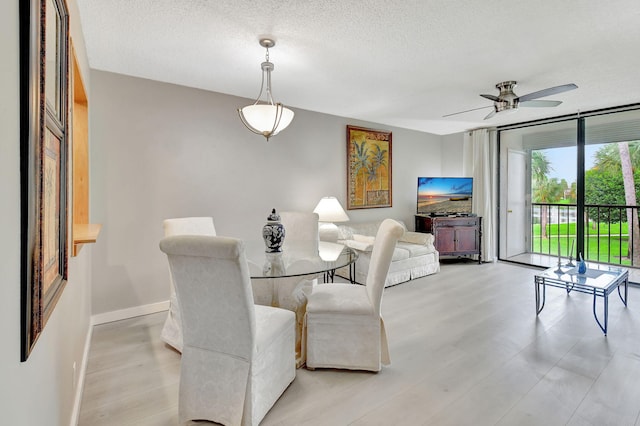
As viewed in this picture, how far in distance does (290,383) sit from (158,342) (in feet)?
4.32

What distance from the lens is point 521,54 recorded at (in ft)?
9.09

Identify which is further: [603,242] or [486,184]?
[486,184]

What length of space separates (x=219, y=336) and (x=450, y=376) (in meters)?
1.55

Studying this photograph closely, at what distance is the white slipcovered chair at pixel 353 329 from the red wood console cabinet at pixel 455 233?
3489 mm

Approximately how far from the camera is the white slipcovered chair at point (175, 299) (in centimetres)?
257

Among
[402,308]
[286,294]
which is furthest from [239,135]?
[402,308]

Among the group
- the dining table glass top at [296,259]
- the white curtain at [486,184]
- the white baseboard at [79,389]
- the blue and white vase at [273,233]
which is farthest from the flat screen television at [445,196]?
the white baseboard at [79,389]

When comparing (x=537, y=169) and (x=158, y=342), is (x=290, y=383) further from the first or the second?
(x=537, y=169)

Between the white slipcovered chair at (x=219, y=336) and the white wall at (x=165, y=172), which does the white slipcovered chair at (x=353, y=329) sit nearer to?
the white slipcovered chair at (x=219, y=336)

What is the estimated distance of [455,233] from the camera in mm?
5531

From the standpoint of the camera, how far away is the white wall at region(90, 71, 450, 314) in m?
3.17

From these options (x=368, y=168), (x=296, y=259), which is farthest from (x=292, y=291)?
(x=368, y=168)

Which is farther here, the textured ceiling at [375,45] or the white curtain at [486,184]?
the white curtain at [486,184]

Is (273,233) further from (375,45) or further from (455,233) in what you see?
(455,233)
